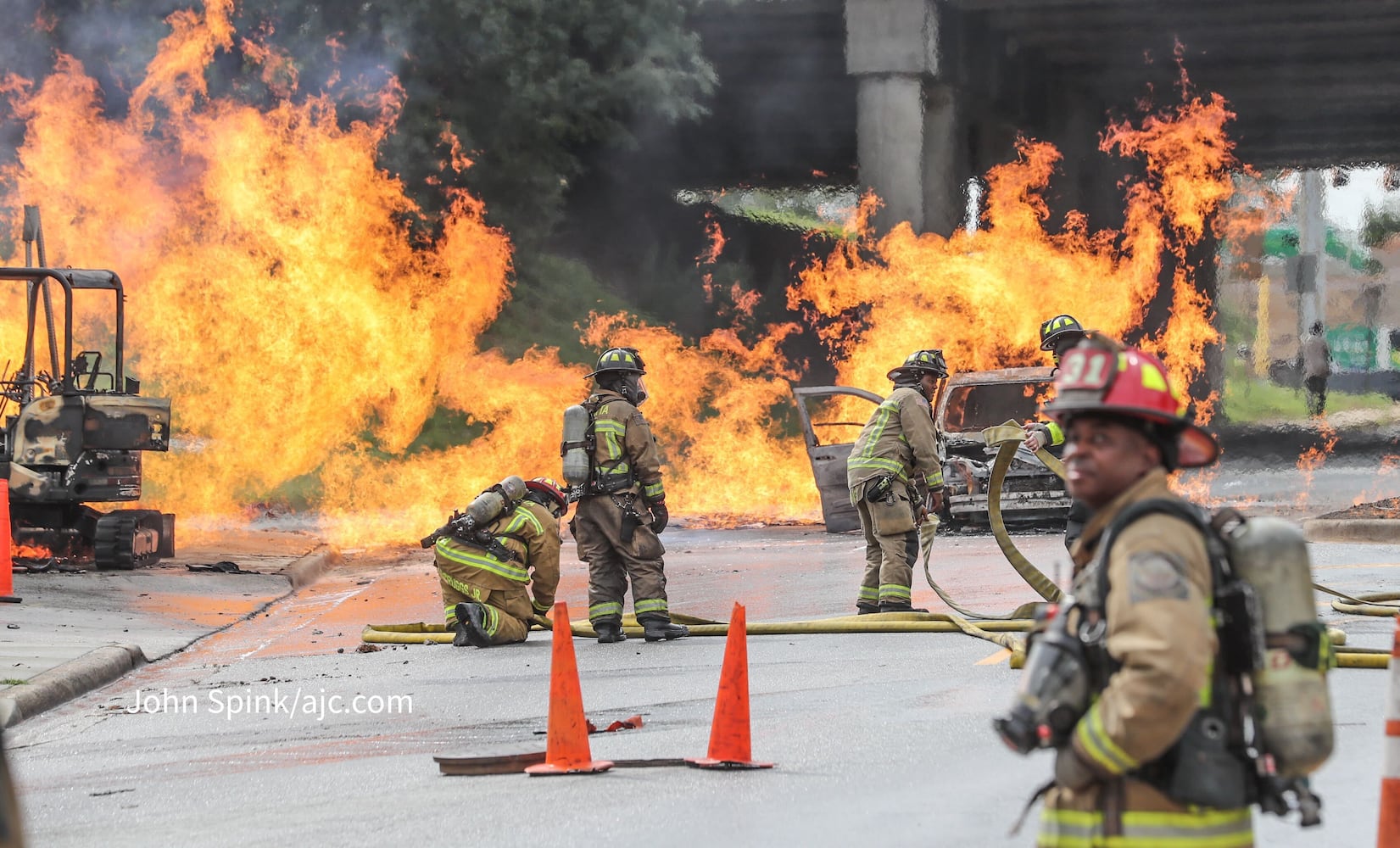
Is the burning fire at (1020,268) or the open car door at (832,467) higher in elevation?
the burning fire at (1020,268)

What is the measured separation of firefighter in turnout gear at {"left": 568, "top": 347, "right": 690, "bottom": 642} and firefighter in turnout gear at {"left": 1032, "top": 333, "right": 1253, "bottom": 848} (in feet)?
23.7

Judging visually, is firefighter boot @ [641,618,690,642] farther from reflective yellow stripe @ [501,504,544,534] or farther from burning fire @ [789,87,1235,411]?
burning fire @ [789,87,1235,411]

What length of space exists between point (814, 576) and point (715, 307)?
19.8 m

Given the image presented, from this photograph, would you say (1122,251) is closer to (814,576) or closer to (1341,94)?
(1341,94)

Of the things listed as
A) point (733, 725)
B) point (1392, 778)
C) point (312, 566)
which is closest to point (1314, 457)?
point (312, 566)

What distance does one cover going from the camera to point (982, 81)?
2942 cm

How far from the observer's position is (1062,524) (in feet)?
60.7

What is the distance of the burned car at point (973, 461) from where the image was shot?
698 inches

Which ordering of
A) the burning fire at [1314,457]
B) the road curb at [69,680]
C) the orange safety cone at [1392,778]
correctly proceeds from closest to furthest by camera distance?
the orange safety cone at [1392,778] < the road curb at [69,680] < the burning fire at [1314,457]

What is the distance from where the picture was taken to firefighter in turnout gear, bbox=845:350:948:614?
37.0 feet

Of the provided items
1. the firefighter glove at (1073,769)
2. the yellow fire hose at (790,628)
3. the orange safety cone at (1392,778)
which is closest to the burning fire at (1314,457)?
the yellow fire hose at (790,628)

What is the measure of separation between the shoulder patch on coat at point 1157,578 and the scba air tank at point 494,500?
24.6 ft

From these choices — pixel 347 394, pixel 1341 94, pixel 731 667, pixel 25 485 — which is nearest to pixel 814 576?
pixel 25 485

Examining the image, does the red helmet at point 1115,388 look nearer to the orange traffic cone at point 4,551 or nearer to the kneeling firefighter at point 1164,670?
the kneeling firefighter at point 1164,670
